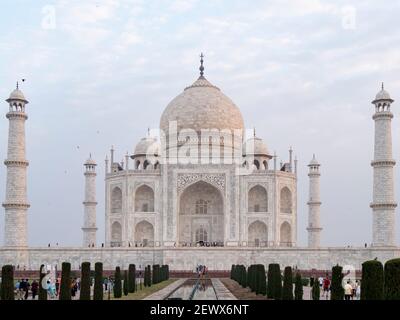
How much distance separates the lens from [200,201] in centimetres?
3388

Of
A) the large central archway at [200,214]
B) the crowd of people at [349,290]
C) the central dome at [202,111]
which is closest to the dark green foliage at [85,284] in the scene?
the crowd of people at [349,290]

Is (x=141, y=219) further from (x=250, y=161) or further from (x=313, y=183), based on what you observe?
(x=313, y=183)

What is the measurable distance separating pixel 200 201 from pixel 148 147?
4.79 metres

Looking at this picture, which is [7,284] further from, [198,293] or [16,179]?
[16,179]

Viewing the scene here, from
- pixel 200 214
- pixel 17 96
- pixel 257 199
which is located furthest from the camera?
pixel 200 214

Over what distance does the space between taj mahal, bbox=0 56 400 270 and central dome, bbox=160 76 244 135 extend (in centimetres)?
5

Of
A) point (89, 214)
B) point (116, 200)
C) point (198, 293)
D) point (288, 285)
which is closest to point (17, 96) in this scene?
point (116, 200)

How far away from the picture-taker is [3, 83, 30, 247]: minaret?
27797 mm

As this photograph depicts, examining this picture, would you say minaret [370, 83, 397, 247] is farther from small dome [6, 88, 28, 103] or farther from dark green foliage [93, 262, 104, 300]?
dark green foliage [93, 262, 104, 300]

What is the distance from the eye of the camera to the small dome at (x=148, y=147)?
36688 mm

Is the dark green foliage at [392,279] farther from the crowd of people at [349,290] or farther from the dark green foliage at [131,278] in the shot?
the dark green foliage at [131,278]

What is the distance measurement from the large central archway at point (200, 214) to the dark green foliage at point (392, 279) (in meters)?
23.5

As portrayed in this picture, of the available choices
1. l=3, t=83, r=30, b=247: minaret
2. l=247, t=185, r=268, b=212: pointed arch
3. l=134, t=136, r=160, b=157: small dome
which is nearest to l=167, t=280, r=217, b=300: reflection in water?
l=3, t=83, r=30, b=247: minaret

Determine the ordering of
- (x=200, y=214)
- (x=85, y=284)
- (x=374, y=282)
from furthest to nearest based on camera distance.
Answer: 1. (x=200, y=214)
2. (x=85, y=284)
3. (x=374, y=282)
